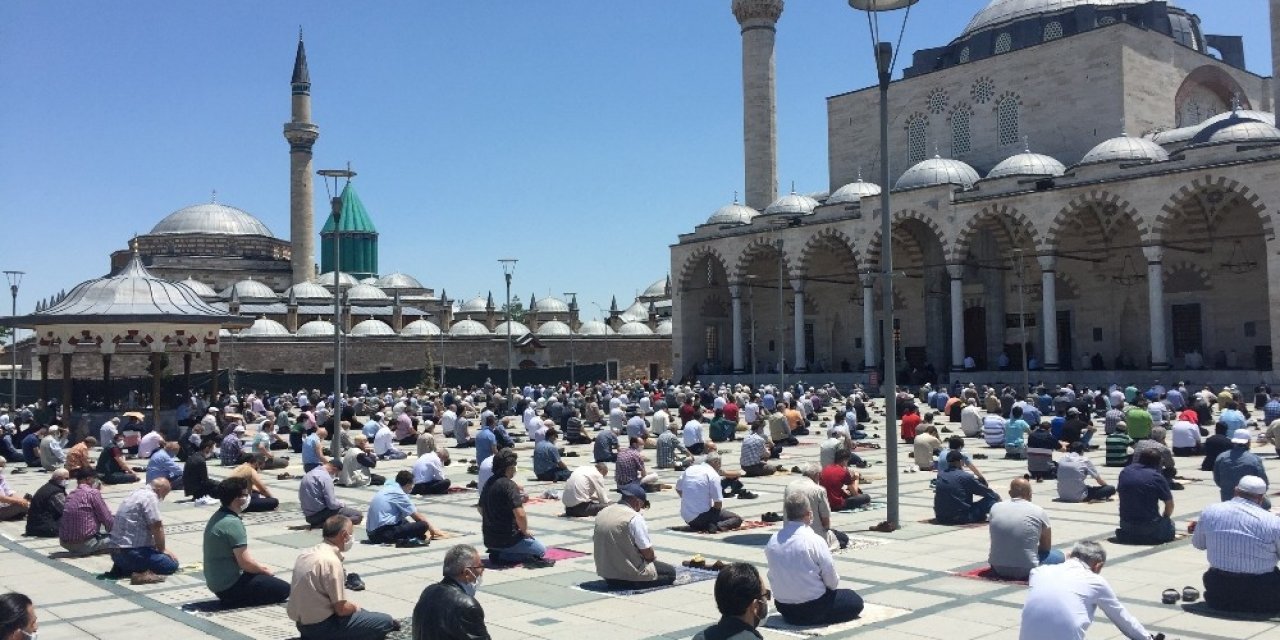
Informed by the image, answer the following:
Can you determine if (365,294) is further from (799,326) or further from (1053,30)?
(1053,30)

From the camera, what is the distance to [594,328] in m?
64.1

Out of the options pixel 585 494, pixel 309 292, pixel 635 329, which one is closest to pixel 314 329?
pixel 309 292

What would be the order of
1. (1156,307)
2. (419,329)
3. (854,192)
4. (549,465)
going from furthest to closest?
(419,329)
(854,192)
(1156,307)
(549,465)

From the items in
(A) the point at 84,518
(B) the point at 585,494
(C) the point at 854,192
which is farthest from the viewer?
(C) the point at 854,192

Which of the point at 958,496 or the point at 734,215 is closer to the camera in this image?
the point at 958,496

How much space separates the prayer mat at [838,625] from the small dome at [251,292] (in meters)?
55.7

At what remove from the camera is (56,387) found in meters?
37.4

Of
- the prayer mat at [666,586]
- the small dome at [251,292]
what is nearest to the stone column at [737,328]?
the small dome at [251,292]

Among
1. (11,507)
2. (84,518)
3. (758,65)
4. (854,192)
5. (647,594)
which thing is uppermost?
(758,65)

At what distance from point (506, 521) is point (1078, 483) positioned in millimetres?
6516

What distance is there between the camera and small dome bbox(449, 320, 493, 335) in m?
59.0

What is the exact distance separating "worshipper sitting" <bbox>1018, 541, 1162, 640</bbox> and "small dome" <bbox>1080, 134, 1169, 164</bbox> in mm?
30361

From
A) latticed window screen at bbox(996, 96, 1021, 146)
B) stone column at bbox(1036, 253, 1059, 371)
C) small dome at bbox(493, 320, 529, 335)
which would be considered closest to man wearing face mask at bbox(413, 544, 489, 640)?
stone column at bbox(1036, 253, 1059, 371)

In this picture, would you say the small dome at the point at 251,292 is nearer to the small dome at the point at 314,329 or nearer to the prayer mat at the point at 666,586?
the small dome at the point at 314,329
